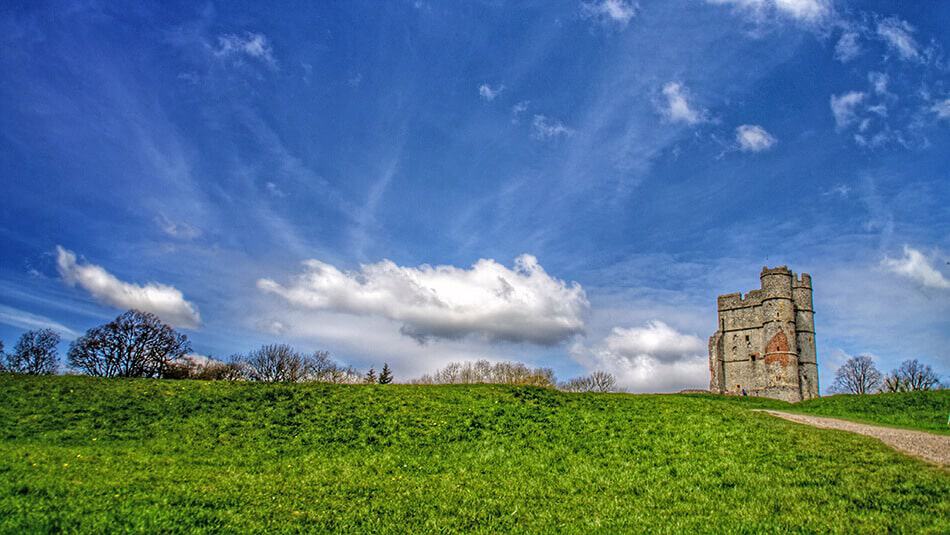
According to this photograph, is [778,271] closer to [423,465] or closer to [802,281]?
[802,281]

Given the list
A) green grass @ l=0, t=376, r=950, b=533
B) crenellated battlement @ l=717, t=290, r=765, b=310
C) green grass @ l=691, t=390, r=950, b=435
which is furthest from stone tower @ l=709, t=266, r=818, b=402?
green grass @ l=0, t=376, r=950, b=533

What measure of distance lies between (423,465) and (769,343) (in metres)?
60.2

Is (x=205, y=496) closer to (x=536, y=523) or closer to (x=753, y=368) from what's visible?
(x=536, y=523)

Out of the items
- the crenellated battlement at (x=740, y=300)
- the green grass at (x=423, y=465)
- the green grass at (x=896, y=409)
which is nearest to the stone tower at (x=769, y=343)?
the crenellated battlement at (x=740, y=300)

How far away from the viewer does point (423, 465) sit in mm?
19406

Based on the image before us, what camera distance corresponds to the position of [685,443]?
20.7m

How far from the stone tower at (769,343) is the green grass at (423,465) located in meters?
42.9

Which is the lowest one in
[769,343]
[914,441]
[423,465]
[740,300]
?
[423,465]

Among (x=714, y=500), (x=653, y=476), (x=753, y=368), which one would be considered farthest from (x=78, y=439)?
(x=753, y=368)

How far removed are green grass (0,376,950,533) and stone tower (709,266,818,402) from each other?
141ft

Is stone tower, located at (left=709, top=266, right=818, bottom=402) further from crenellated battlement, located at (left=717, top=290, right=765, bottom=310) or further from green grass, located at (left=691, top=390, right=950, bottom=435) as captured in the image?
green grass, located at (left=691, top=390, right=950, bottom=435)

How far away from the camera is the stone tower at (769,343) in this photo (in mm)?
65312

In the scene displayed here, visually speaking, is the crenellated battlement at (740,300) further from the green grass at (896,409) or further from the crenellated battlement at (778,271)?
the green grass at (896,409)

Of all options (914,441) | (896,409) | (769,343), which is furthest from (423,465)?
(769,343)
